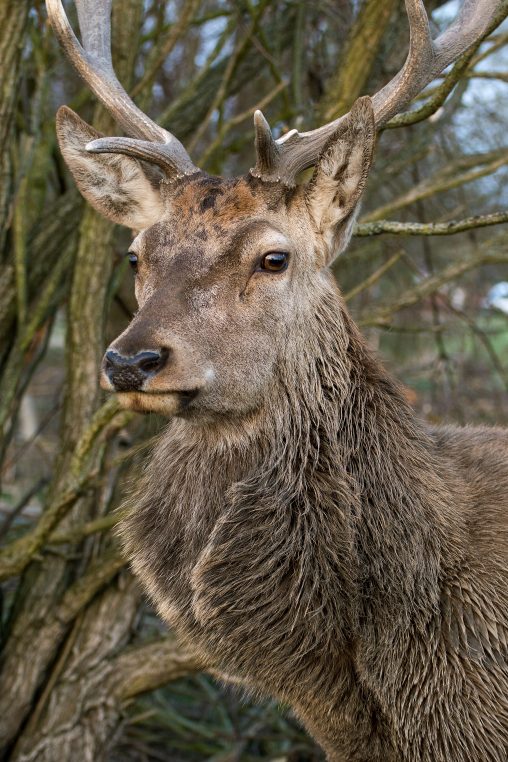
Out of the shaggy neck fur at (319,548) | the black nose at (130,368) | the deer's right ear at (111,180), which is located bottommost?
the shaggy neck fur at (319,548)

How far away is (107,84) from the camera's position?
13.3ft

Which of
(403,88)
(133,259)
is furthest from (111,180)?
(403,88)

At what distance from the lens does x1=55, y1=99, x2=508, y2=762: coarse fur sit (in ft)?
10.8

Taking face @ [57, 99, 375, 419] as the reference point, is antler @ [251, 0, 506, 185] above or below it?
above

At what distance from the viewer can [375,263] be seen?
29.6 ft

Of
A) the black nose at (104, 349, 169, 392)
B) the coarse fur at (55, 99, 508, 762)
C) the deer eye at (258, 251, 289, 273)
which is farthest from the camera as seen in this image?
the deer eye at (258, 251, 289, 273)

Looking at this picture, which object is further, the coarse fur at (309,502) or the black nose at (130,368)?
the coarse fur at (309,502)

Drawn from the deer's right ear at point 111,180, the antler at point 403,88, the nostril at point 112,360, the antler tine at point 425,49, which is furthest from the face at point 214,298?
the antler tine at point 425,49

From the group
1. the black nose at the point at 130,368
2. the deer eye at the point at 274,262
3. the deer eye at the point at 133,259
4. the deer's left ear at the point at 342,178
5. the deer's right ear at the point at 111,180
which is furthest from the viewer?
the deer's right ear at the point at 111,180

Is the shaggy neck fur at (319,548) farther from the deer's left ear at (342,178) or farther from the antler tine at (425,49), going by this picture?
the antler tine at (425,49)

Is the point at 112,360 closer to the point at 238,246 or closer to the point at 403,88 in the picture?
the point at 238,246

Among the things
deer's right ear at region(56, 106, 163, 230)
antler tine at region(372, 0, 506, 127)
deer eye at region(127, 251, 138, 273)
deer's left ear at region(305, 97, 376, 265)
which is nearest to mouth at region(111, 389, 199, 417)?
deer eye at region(127, 251, 138, 273)

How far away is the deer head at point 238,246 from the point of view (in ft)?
10.6

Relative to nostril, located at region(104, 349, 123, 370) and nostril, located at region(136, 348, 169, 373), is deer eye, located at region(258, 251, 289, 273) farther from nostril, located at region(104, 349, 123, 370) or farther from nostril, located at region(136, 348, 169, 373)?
nostril, located at region(104, 349, 123, 370)
